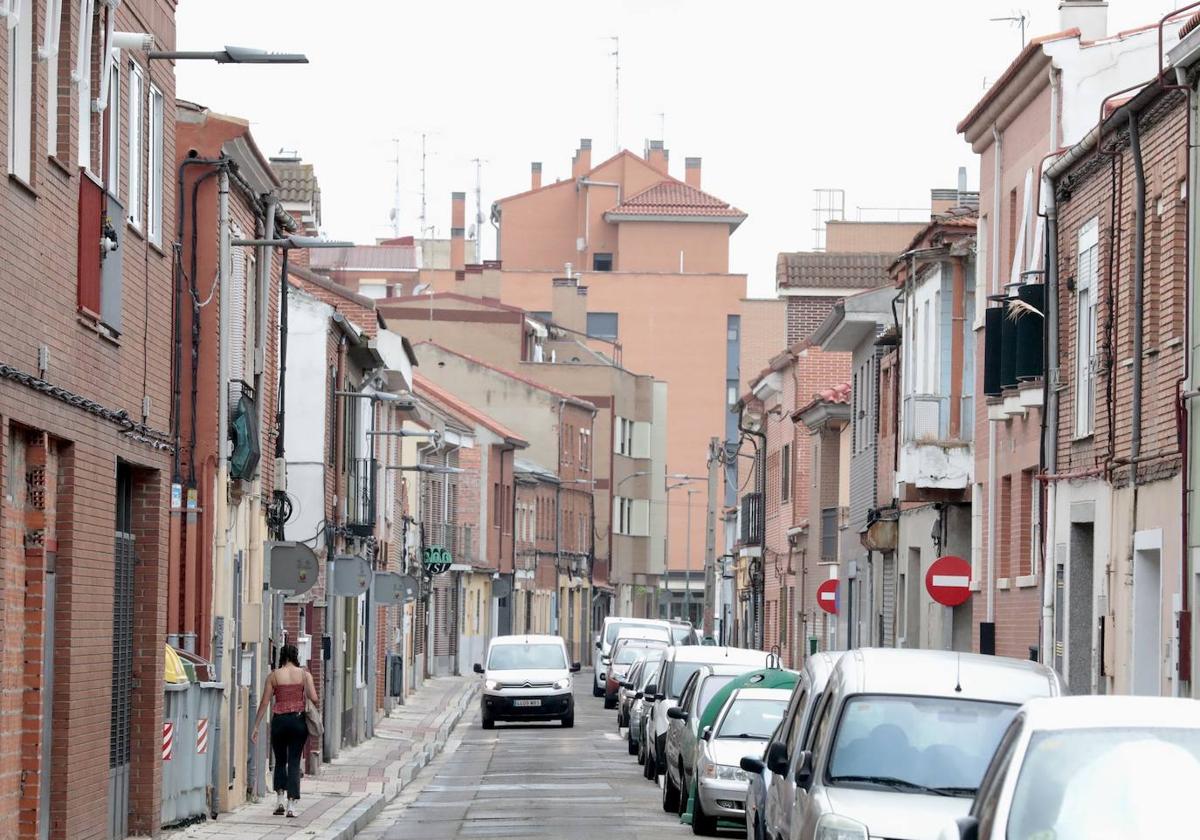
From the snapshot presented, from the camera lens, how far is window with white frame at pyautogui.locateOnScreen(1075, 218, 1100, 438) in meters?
23.9

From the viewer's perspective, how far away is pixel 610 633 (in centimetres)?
5834

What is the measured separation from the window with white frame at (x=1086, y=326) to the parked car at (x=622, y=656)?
26813 millimetres

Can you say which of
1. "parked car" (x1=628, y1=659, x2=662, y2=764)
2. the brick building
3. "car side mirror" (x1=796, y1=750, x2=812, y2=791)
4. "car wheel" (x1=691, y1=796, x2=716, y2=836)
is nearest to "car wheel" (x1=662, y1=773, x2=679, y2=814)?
"car wheel" (x1=691, y1=796, x2=716, y2=836)

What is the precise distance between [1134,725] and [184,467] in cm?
1455

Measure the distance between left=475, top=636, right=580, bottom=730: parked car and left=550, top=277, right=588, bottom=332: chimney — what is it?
54.8 m

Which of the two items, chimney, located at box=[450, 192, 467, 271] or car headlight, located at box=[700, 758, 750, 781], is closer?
car headlight, located at box=[700, 758, 750, 781]

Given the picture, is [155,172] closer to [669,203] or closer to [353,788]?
[353,788]

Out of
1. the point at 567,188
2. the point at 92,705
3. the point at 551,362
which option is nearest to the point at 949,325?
the point at 92,705

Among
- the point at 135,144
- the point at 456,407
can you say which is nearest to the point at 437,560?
the point at 456,407

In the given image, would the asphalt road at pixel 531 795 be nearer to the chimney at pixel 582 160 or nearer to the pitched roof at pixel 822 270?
the pitched roof at pixel 822 270

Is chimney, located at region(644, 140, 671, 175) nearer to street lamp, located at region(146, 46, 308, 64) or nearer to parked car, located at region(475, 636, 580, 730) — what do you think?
parked car, located at region(475, 636, 580, 730)

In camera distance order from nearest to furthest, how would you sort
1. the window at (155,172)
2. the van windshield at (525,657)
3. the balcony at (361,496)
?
the window at (155,172) < the balcony at (361,496) < the van windshield at (525,657)

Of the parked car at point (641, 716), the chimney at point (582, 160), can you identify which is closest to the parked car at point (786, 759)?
the parked car at point (641, 716)

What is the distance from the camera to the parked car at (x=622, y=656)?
51438 millimetres
